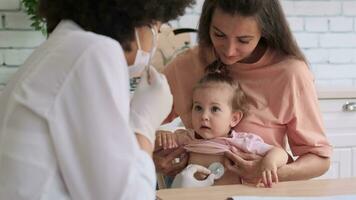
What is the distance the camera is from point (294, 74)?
1566 millimetres

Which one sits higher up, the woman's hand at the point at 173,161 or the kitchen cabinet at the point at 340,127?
the woman's hand at the point at 173,161

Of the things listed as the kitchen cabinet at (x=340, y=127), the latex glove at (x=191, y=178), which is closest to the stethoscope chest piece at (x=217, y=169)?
the latex glove at (x=191, y=178)

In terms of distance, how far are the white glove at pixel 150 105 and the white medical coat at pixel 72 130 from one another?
0.13 m

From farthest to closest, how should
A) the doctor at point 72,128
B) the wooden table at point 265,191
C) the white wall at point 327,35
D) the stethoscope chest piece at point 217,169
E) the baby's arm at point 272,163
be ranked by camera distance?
the white wall at point 327,35, the stethoscope chest piece at point 217,169, the baby's arm at point 272,163, the wooden table at point 265,191, the doctor at point 72,128

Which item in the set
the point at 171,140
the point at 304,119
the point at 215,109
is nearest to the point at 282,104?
the point at 304,119

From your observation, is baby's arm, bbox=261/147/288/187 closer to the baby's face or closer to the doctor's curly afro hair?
the baby's face

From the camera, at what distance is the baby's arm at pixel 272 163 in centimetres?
136

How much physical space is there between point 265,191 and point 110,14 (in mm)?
584

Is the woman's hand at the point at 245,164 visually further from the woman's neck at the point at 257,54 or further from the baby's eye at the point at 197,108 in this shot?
the woman's neck at the point at 257,54

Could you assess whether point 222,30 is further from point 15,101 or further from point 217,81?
point 15,101

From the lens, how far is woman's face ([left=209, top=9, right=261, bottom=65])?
1.48 meters

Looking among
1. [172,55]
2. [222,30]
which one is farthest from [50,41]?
[172,55]

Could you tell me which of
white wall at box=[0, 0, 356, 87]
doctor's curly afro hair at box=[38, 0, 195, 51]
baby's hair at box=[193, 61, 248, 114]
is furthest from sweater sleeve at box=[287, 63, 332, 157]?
white wall at box=[0, 0, 356, 87]

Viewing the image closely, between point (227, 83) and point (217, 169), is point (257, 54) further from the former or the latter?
point (217, 169)
